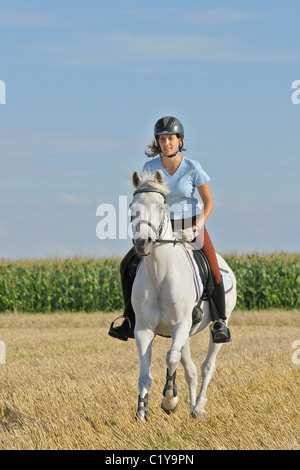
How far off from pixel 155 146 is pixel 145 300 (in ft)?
6.56

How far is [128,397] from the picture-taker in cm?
954

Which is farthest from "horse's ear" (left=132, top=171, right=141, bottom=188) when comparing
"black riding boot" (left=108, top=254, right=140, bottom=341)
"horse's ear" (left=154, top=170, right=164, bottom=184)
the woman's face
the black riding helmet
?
"black riding boot" (left=108, top=254, right=140, bottom=341)

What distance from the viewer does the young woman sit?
7.60 m

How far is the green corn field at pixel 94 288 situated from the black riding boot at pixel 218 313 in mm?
19098

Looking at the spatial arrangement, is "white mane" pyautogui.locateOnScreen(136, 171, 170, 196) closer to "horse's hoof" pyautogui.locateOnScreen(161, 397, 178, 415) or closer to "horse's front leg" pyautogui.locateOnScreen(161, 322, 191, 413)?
"horse's front leg" pyautogui.locateOnScreen(161, 322, 191, 413)

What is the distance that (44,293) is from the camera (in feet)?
93.1

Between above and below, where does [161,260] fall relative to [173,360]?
above

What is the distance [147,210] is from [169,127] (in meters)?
1.55

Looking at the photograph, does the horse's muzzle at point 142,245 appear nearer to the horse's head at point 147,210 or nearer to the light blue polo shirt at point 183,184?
the horse's head at point 147,210

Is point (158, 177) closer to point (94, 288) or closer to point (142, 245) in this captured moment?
point (142, 245)

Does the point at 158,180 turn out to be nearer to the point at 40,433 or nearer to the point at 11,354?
Answer: the point at 40,433

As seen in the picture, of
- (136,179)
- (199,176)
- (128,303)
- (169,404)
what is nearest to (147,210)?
(136,179)
